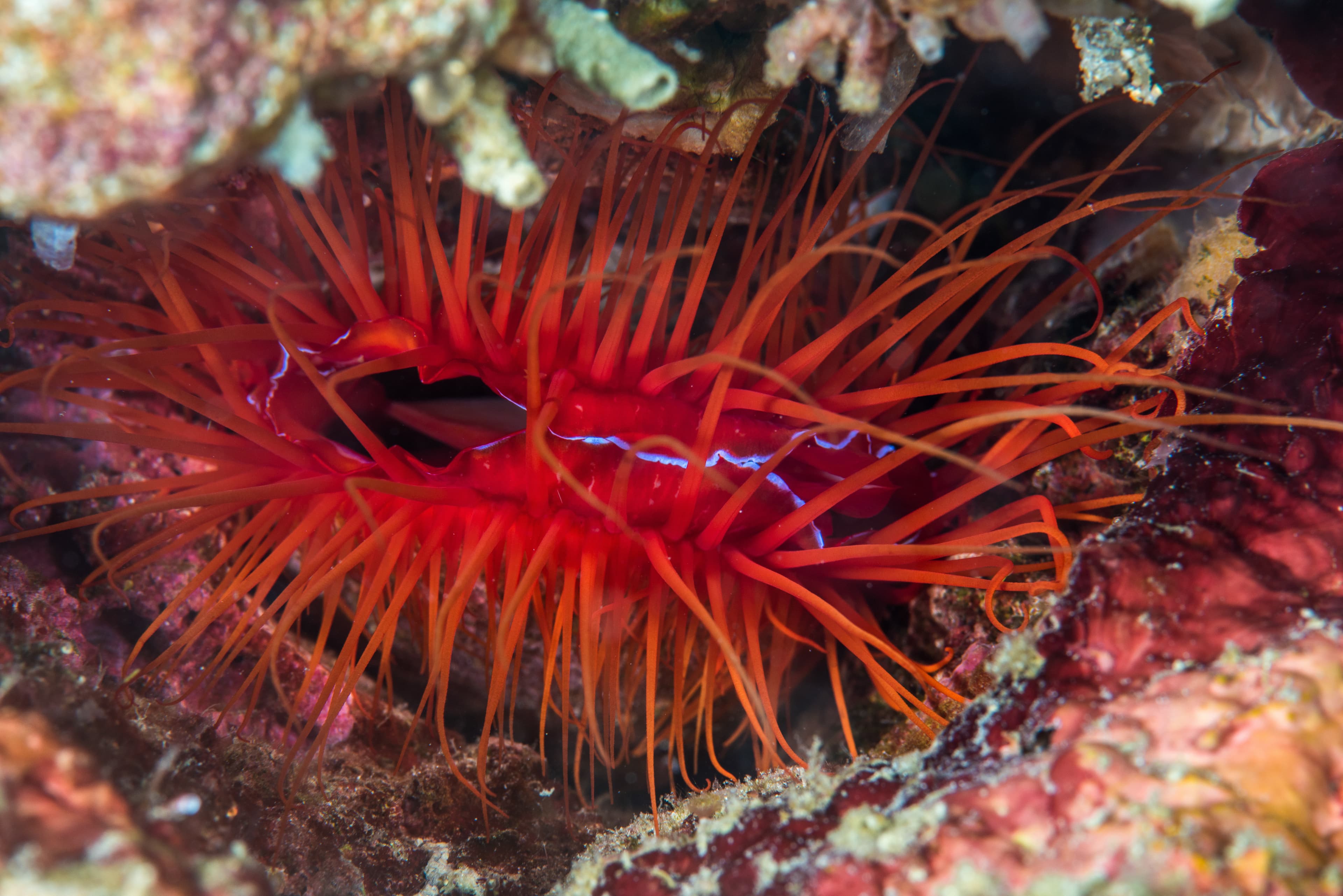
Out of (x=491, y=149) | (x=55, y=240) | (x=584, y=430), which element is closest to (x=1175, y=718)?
(x=584, y=430)

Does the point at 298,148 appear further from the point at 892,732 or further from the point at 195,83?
the point at 892,732

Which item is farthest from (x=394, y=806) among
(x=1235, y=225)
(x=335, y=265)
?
(x=1235, y=225)

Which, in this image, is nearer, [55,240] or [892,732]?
[55,240]

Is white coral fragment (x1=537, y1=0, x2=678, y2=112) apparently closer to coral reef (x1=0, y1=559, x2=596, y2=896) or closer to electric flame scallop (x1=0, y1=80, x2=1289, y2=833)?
electric flame scallop (x1=0, y1=80, x2=1289, y2=833)

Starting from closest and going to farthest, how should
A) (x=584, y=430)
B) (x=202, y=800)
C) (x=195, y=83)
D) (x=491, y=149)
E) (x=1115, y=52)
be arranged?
(x=195, y=83) < (x=491, y=149) < (x=202, y=800) < (x=1115, y=52) < (x=584, y=430)

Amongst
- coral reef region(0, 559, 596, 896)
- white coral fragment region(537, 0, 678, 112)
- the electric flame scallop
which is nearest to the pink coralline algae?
the electric flame scallop

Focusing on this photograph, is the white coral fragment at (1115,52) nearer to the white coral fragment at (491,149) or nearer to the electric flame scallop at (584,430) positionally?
the electric flame scallop at (584,430)

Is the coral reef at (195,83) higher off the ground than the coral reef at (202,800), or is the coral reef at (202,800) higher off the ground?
the coral reef at (195,83)

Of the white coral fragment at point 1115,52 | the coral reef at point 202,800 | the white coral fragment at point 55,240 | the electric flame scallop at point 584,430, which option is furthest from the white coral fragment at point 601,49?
the coral reef at point 202,800
